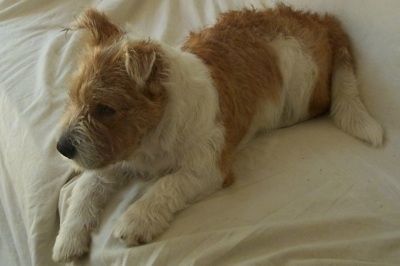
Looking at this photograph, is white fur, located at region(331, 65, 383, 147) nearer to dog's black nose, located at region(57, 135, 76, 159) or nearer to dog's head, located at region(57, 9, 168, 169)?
dog's head, located at region(57, 9, 168, 169)

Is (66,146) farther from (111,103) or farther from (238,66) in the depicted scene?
(238,66)

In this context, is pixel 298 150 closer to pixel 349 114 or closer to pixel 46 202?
pixel 349 114

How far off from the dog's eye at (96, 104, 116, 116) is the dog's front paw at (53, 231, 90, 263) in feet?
1.00

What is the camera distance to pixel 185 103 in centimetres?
115

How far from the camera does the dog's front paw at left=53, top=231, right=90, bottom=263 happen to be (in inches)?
41.8

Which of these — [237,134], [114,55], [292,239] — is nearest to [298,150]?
[237,134]

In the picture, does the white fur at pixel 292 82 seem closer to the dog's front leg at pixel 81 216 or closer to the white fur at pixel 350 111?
the white fur at pixel 350 111

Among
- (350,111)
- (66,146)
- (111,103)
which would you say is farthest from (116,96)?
(350,111)

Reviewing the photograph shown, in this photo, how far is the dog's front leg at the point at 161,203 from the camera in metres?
1.01

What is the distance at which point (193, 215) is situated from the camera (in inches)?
42.3

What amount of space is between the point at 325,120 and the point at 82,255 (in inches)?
35.7

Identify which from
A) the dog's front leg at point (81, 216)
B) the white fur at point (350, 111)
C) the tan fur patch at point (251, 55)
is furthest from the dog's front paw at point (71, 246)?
the white fur at point (350, 111)

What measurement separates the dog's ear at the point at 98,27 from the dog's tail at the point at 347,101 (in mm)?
750

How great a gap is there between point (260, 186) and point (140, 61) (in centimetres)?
46
